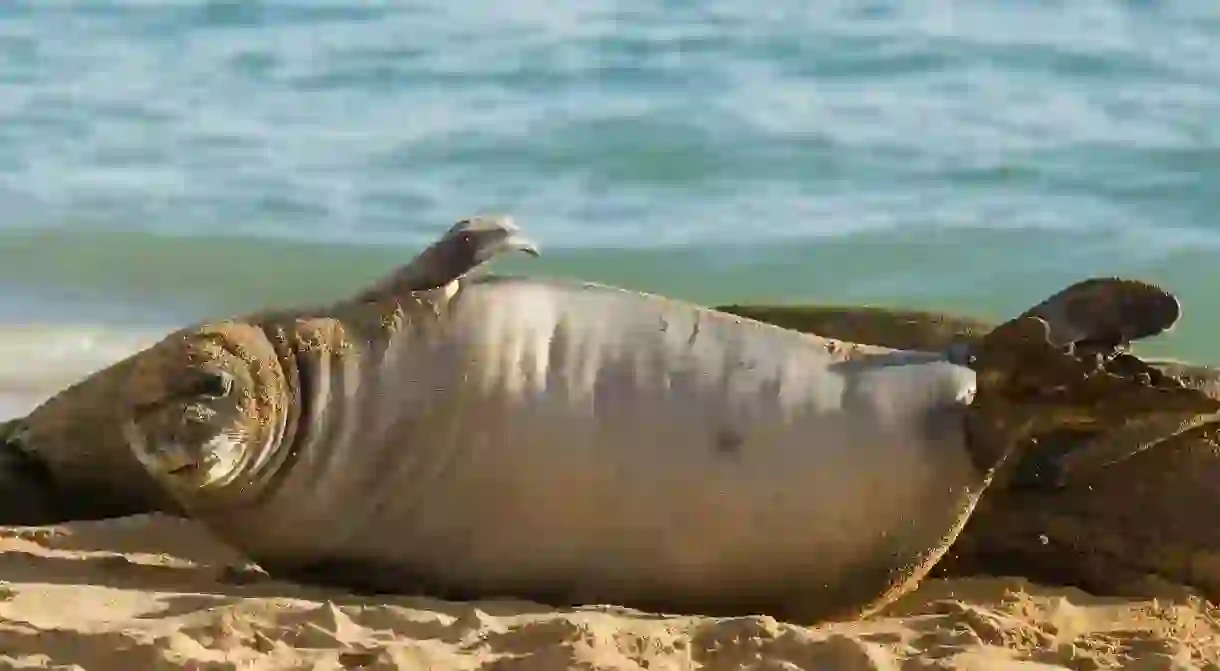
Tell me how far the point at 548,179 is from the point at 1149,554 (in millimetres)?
7520

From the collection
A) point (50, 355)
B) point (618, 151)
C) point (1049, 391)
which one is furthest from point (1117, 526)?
point (618, 151)

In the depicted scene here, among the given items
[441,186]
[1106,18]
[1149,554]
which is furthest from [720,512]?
[1106,18]

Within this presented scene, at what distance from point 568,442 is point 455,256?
18.0 inches

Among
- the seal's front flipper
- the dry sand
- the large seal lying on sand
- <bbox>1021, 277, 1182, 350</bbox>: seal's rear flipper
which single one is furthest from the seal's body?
the seal's front flipper

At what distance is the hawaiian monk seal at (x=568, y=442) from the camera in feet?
11.8

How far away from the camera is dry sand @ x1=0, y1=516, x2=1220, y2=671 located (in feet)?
10.5

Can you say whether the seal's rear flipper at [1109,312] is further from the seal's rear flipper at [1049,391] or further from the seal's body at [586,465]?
the seal's body at [586,465]

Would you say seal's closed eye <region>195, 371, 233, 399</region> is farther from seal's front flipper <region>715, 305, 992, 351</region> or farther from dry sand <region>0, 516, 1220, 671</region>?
seal's front flipper <region>715, 305, 992, 351</region>

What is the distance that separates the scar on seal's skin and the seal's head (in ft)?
2.72

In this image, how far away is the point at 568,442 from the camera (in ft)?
11.9

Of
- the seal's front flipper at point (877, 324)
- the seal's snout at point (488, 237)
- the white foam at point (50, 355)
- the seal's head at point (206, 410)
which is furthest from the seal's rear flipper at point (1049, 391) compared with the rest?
the white foam at point (50, 355)

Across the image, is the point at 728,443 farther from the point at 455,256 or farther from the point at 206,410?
the point at 206,410

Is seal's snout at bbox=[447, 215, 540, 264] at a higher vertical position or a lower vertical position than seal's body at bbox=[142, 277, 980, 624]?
higher

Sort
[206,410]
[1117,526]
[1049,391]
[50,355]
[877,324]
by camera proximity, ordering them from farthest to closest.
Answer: [50,355] < [877,324] < [1117,526] < [1049,391] < [206,410]
